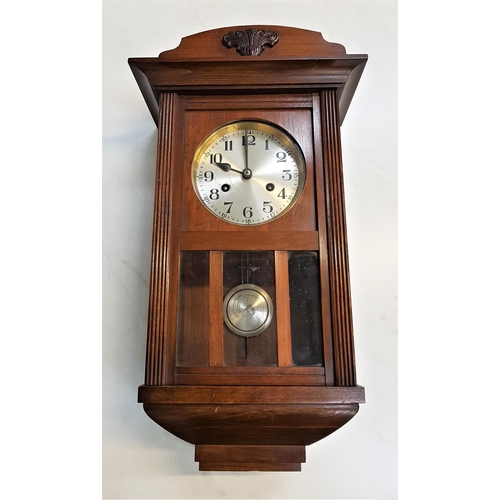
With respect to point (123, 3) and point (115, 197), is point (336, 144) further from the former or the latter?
point (123, 3)

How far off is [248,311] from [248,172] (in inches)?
10.1

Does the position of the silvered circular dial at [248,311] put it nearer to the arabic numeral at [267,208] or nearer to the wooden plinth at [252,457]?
the arabic numeral at [267,208]

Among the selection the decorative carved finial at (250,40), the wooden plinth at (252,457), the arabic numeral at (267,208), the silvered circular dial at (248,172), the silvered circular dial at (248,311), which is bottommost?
the wooden plinth at (252,457)

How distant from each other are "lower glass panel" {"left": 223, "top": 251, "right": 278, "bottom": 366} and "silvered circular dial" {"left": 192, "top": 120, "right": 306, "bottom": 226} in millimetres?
71

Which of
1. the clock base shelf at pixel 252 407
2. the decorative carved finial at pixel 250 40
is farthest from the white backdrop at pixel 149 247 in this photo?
the decorative carved finial at pixel 250 40

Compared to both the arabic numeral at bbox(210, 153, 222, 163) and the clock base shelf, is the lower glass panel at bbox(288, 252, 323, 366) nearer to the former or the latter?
the clock base shelf

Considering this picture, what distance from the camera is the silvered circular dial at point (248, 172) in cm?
92

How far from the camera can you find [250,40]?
93 centimetres

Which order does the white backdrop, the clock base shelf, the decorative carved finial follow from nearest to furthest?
the clock base shelf, the decorative carved finial, the white backdrop

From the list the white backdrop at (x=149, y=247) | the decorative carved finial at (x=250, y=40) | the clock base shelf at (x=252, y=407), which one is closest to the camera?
the clock base shelf at (x=252, y=407)

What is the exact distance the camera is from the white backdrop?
103cm

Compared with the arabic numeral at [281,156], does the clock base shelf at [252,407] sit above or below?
below

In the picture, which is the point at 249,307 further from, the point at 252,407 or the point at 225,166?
the point at 225,166

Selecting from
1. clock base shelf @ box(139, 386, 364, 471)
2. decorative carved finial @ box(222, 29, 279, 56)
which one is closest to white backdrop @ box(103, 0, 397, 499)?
clock base shelf @ box(139, 386, 364, 471)
